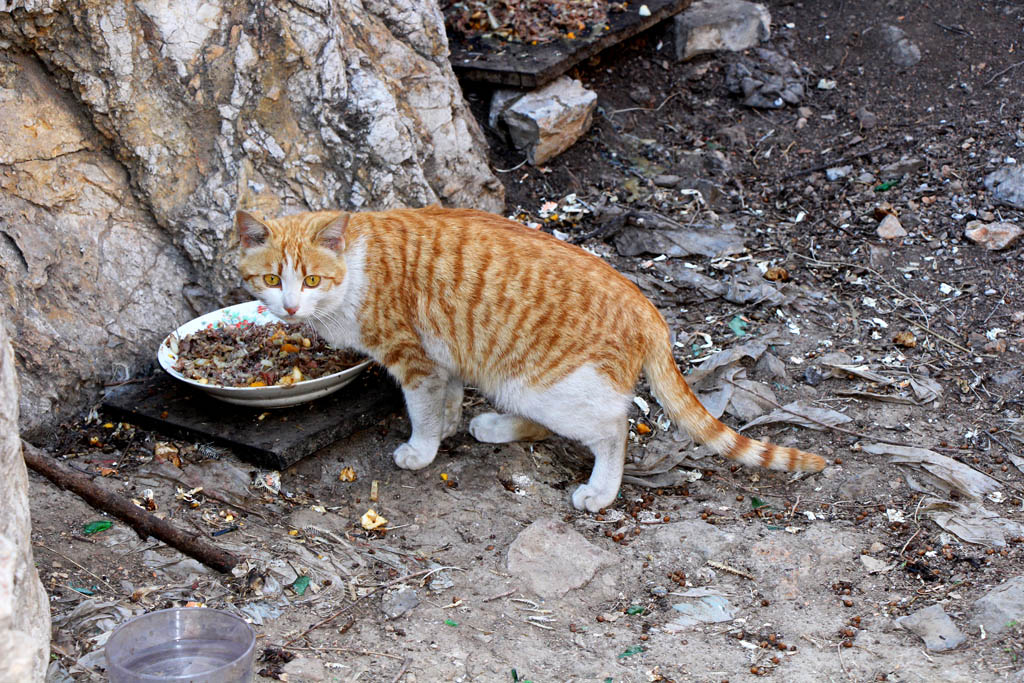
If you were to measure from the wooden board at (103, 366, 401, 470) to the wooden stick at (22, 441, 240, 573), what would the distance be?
1.91ft

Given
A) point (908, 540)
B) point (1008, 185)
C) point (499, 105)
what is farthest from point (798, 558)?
point (499, 105)

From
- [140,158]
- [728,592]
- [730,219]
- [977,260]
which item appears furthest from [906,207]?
[140,158]

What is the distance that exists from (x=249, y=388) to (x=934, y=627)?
111 inches

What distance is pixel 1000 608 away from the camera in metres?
3.31

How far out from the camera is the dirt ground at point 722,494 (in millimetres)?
3275

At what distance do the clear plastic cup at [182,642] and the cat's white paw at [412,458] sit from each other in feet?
4.88

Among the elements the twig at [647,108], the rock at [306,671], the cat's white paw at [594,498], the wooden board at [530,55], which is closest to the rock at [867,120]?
the twig at [647,108]

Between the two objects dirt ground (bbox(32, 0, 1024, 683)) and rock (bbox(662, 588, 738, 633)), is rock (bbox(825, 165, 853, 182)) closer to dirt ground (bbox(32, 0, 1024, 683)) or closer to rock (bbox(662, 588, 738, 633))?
dirt ground (bbox(32, 0, 1024, 683))

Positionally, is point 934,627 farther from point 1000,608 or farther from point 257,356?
point 257,356

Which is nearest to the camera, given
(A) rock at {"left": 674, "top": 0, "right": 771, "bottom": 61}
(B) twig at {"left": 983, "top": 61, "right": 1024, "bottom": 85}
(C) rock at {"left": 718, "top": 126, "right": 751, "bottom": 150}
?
(B) twig at {"left": 983, "top": 61, "right": 1024, "bottom": 85}

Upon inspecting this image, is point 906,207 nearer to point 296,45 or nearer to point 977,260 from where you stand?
point 977,260

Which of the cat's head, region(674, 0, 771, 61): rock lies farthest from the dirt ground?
region(674, 0, 771, 61): rock

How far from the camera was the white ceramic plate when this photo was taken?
4.20 m

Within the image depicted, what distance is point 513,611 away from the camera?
11.5 ft
